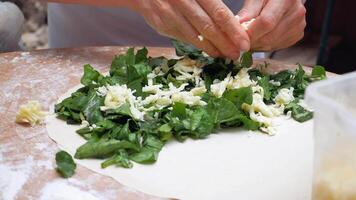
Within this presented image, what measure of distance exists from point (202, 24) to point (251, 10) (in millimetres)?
154

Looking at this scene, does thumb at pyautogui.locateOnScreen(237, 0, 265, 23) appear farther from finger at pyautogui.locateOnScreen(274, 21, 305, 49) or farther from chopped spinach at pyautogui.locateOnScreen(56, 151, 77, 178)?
chopped spinach at pyautogui.locateOnScreen(56, 151, 77, 178)

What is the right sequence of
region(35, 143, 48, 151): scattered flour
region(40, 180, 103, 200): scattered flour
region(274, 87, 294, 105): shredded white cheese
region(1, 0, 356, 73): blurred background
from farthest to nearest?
1. region(1, 0, 356, 73): blurred background
2. region(274, 87, 294, 105): shredded white cheese
3. region(35, 143, 48, 151): scattered flour
4. region(40, 180, 103, 200): scattered flour

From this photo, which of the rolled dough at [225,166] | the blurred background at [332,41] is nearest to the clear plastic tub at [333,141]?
the rolled dough at [225,166]

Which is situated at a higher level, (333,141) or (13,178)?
(333,141)

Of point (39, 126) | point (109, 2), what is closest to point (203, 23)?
point (109, 2)

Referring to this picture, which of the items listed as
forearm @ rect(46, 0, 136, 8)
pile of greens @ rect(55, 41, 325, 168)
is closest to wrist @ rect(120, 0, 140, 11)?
forearm @ rect(46, 0, 136, 8)

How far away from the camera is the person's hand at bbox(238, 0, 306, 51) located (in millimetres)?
1062

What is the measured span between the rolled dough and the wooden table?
0.08ft

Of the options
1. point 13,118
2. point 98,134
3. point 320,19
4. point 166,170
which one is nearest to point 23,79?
point 13,118

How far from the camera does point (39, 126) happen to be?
88 cm

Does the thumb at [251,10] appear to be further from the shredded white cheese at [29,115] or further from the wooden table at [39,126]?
the shredded white cheese at [29,115]

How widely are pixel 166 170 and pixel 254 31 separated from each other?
16.4 inches

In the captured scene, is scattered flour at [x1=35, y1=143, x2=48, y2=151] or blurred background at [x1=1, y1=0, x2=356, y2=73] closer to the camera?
scattered flour at [x1=35, y1=143, x2=48, y2=151]

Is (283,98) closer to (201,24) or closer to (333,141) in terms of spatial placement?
(201,24)
